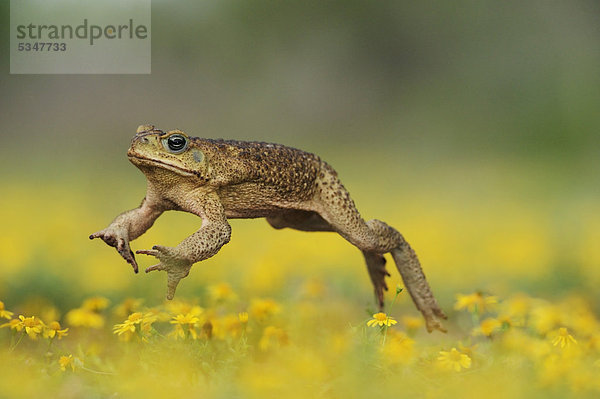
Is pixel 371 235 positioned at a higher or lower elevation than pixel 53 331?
higher

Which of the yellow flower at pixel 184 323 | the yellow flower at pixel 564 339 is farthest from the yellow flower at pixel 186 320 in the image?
the yellow flower at pixel 564 339

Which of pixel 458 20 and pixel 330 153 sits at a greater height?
pixel 458 20

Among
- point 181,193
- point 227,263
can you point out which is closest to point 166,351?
point 181,193

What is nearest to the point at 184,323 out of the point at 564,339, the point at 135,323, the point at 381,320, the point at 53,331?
the point at 135,323

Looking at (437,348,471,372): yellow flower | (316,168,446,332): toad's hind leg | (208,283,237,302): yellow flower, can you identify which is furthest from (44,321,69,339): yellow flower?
(437,348,471,372): yellow flower

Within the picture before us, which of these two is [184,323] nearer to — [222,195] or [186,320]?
[186,320]

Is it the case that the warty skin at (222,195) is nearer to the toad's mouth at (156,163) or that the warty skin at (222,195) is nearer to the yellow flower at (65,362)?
the toad's mouth at (156,163)

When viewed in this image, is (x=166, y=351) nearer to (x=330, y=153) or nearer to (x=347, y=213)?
(x=347, y=213)
